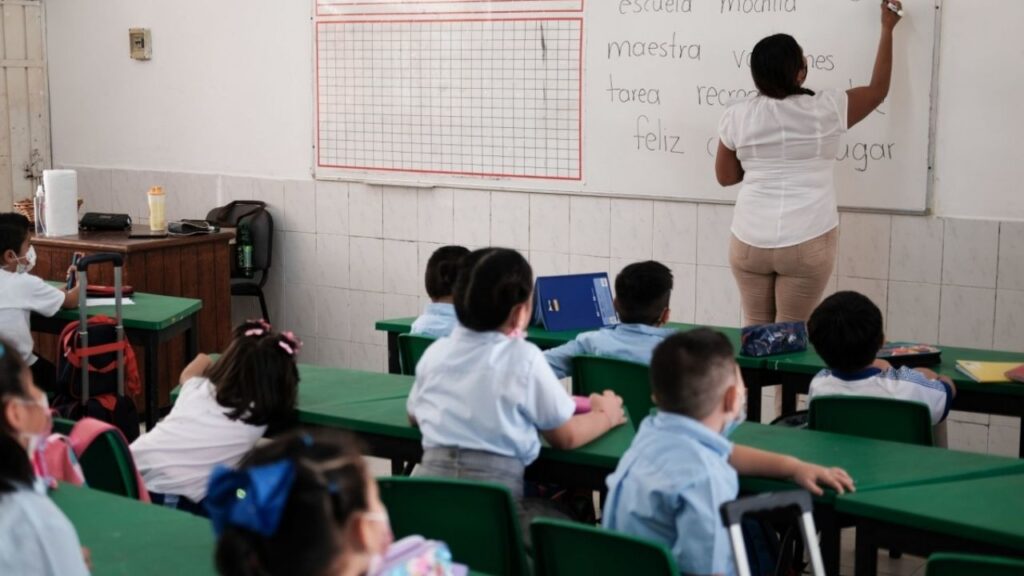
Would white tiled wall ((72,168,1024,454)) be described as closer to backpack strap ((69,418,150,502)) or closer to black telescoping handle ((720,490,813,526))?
black telescoping handle ((720,490,813,526))

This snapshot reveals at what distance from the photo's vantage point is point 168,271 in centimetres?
668

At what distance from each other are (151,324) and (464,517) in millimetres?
2855

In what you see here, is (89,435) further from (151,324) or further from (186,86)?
(186,86)

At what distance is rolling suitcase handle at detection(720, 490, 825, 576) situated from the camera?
2268mm

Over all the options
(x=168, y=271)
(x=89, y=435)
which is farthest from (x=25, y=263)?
(x=89, y=435)

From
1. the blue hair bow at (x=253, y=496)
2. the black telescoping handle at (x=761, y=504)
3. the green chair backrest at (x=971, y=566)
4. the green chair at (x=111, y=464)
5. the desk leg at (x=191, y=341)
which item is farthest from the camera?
the desk leg at (x=191, y=341)

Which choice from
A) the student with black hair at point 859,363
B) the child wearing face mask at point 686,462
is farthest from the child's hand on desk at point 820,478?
the student with black hair at point 859,363

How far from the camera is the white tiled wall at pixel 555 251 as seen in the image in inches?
215

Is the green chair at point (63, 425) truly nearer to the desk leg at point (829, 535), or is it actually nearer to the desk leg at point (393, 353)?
the desk leg at point (829, 535)

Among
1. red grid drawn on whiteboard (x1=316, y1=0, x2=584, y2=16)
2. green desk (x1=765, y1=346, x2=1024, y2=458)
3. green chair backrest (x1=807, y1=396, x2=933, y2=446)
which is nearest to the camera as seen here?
green chair backrest (x1=807, y1=396, x2=933, y2=446)

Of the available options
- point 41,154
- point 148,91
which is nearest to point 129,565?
point 148,91

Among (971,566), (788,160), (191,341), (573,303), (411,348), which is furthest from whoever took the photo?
(191,341)

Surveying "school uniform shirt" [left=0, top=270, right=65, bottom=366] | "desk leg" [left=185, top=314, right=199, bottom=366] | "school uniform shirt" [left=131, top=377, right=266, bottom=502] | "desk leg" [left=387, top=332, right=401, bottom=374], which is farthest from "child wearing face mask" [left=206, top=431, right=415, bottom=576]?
"desk leg" [left=185, top=314, right=199, bottom=366]

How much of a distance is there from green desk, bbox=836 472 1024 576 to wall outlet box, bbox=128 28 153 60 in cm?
628
